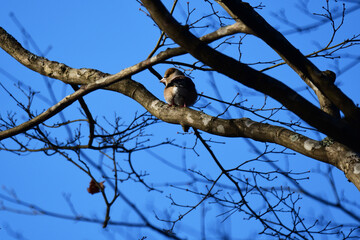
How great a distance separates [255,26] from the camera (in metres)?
3.03

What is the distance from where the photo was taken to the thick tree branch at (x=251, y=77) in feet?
9.01

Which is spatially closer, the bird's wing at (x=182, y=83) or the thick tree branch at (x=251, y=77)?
the thick tree branch at (x=251, y=77)

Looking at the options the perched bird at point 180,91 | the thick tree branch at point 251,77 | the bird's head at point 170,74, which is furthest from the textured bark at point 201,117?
the bird's head at point 170,74

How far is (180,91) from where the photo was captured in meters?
5.15

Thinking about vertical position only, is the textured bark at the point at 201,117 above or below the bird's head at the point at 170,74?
below

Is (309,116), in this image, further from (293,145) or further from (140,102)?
(140,102)

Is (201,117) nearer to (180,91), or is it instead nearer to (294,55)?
(294,55)

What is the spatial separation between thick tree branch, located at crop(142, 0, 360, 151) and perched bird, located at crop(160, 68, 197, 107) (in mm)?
2331

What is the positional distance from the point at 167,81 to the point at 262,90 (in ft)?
9.88

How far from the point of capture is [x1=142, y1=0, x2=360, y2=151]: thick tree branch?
2746 mm

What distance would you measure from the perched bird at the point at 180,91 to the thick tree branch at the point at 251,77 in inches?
91.8

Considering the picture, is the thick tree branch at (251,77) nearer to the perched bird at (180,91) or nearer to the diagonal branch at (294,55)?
the diagonal branch at (294,55)

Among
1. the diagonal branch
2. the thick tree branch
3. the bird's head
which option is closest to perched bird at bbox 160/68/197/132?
the bird's head

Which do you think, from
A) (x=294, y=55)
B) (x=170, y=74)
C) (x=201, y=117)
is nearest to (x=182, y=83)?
(x=170, y=74)
